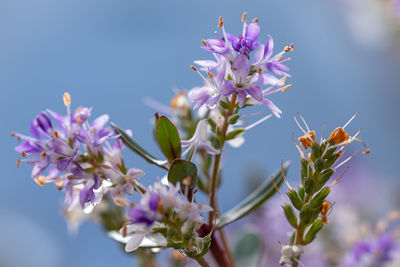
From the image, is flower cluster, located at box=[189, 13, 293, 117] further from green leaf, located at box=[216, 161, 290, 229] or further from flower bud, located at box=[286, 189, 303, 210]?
green leaf, located at box=[216, 161, 290, 229]

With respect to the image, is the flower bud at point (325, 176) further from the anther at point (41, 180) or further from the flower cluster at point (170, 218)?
the anther at point (41, 180)

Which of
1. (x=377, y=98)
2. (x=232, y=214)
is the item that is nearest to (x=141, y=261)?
(x=232, y=214)

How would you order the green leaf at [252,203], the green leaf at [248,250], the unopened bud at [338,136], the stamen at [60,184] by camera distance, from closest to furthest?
1. the unopened bud at [338,136]
2. the stamen at [60,184]
3. the green leaf at [252,203]
4. the green leaf at [248,250]

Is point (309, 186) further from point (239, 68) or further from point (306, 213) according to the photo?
point (239, 68)

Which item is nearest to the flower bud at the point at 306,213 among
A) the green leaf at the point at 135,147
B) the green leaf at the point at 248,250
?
the green leaf at the point at 135,147

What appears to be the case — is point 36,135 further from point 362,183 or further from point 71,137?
point 362,183

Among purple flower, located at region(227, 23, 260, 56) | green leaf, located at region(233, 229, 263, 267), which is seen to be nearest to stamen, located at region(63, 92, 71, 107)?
purple flower, located at region(227, 23, 260, 56)

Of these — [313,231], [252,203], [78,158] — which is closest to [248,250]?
[252,203]
